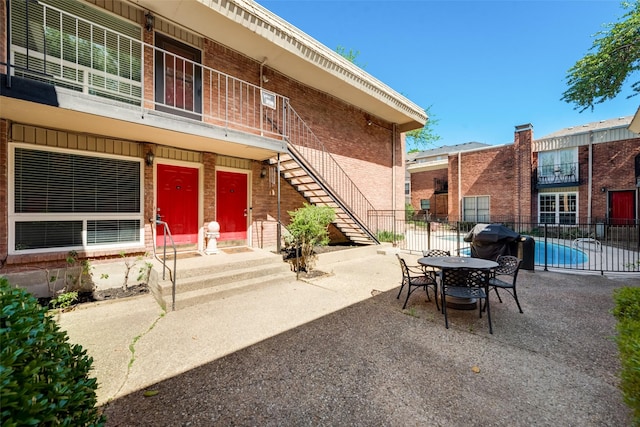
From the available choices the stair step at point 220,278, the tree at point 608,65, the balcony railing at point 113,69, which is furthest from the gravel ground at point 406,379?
the tree at point 608,65

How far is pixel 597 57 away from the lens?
33.8ft

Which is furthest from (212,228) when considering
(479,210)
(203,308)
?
(479,210)

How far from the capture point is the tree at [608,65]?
951 cm

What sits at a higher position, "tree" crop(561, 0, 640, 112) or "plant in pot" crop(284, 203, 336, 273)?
"tree" crop(561, 0, 640, 112)

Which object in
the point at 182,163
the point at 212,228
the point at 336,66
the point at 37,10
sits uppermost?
the point at 336,66

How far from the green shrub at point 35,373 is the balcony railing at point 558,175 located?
22955mm

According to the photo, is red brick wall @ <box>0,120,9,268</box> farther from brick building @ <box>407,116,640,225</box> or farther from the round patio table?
brick building @ <box>407,116,640,225</box>

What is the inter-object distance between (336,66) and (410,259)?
698 centimetres

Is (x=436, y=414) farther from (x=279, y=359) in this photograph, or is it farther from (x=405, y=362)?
(x=279, y=359)

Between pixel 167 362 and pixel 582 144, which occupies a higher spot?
pixel 582 144

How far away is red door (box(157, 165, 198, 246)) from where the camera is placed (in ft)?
22.1

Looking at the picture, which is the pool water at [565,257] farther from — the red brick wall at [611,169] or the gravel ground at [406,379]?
the red brick wall at [611,169]

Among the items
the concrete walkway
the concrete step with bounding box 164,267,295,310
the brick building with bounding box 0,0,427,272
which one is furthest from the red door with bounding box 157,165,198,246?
the concrete step with bounding box 164,267,295,310

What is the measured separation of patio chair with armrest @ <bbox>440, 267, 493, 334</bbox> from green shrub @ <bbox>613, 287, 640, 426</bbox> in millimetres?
1369
